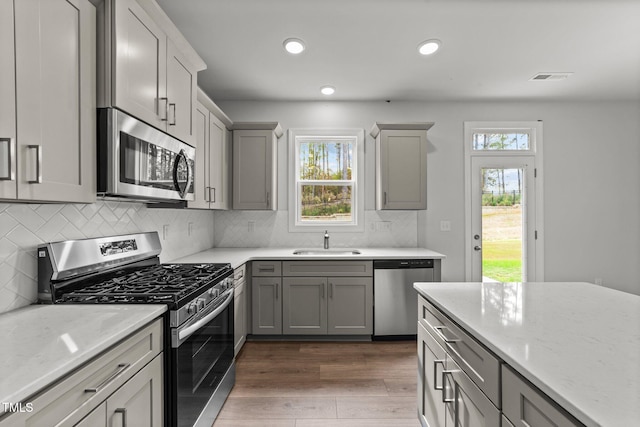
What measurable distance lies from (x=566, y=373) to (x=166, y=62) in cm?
225

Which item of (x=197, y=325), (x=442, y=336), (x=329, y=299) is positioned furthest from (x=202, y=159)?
(x=442, y=336)

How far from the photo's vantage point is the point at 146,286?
1.73 metres

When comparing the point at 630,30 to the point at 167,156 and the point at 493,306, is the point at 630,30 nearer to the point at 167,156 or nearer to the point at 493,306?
the point at 493,306

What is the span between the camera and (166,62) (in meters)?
1.96

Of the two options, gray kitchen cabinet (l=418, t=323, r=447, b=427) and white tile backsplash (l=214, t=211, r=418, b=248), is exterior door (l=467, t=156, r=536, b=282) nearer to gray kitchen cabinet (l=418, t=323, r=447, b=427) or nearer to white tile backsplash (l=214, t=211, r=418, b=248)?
white tile backsplash (l=214, t=211, r=418, b=248)

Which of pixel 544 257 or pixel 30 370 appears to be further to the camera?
pixel 544 257

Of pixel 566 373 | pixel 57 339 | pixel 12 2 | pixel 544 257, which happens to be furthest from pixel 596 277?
pixel 12 2

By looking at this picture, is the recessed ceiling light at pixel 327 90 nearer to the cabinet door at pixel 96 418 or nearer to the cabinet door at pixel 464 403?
the cabinet door at pixel 464 403

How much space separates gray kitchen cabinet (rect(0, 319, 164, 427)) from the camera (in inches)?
34.0

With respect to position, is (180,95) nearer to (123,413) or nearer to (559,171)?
(123,413)

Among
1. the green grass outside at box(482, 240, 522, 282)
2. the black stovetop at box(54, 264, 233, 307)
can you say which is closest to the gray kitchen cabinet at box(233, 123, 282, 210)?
the black stovetop at box(54, 264, 233, 307)

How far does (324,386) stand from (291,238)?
6.14ft

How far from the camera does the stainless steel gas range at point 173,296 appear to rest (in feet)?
4.92

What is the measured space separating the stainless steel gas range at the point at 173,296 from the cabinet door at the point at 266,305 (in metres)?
0.94
